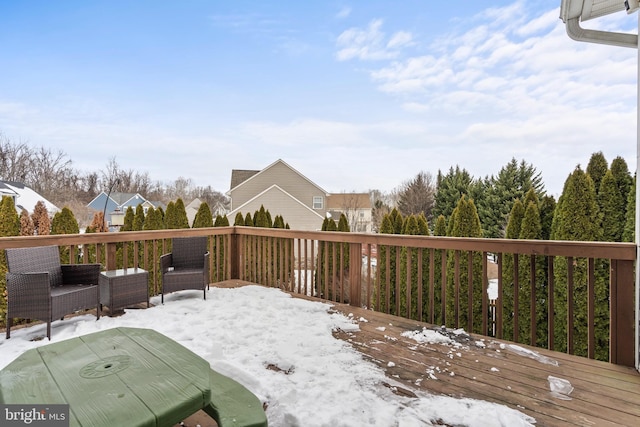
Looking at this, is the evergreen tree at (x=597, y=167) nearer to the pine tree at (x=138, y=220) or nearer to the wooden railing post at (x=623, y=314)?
the wooden railing post at (x=623, y=314)

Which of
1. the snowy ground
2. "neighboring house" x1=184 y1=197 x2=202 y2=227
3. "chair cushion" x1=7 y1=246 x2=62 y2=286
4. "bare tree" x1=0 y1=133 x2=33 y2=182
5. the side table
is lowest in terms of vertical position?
the snowy ground

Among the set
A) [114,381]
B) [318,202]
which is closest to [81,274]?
[114,381]

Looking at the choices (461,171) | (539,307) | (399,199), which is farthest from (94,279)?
(399,199)

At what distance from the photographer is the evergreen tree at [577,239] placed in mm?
3719

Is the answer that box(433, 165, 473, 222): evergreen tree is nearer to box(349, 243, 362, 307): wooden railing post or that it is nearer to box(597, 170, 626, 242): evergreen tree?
box(597, 170, 626, 242): evergreen tree

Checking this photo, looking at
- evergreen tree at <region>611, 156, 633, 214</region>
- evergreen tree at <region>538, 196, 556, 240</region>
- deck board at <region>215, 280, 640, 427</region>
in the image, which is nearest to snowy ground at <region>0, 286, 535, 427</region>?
deck board at <region>215, 280, 640, 427</region>

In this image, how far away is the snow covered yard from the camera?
1769mm

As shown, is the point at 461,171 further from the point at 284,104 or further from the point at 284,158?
the point at 284,104

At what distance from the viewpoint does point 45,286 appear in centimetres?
285

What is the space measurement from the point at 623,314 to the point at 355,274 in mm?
2388

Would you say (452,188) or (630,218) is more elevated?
(452,188)

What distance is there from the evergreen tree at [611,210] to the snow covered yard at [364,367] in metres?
2.42

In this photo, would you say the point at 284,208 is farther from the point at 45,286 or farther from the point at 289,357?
the point at 289,357

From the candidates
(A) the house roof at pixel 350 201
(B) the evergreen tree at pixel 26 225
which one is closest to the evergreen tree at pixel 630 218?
(B) the evergreen tree at pixel 26 225
